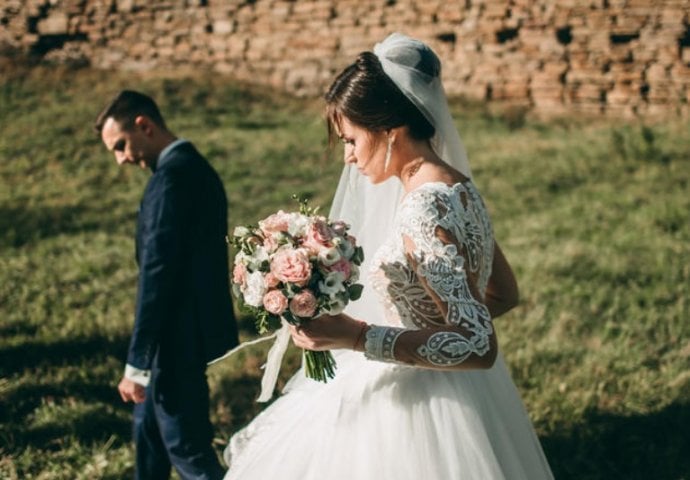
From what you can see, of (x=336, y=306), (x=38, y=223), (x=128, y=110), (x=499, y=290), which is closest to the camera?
(x=336, y=306)

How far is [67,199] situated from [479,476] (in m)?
7.27

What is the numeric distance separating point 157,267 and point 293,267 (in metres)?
1.29

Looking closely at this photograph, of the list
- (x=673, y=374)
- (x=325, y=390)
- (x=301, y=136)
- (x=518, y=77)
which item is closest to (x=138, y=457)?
(x=325, y=390)

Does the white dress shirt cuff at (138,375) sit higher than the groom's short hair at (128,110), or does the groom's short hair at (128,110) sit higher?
the groom's short hair at (128,110)

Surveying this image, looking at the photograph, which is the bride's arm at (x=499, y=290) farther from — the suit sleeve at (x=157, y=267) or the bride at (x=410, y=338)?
the suit sleeve at (x=157, y=267)

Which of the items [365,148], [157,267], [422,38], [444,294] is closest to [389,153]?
[365,148]

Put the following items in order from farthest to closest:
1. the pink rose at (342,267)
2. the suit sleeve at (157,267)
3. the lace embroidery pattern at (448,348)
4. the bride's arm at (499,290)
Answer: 1. the suit sleeve at (157,267)
2. the bride's arm at (499,290)
3. the pink rose at (342,267)
4. the lace embroidery pattern at (448,348)

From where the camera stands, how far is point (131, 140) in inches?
148

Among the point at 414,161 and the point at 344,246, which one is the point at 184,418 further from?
the point at 414,161

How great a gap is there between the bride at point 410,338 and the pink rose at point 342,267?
0.12m

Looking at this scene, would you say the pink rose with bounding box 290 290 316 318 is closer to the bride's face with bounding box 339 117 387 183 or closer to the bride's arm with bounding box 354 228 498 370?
the bride's arm with bounding box 354 228 498 370

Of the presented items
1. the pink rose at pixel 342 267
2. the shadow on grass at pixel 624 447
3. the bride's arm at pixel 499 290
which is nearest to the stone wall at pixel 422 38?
the shadow on grass at pixel 624 447

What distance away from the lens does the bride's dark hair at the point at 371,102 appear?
2471 millimetres

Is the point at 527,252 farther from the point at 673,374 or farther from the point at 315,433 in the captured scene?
the point at 315,433
